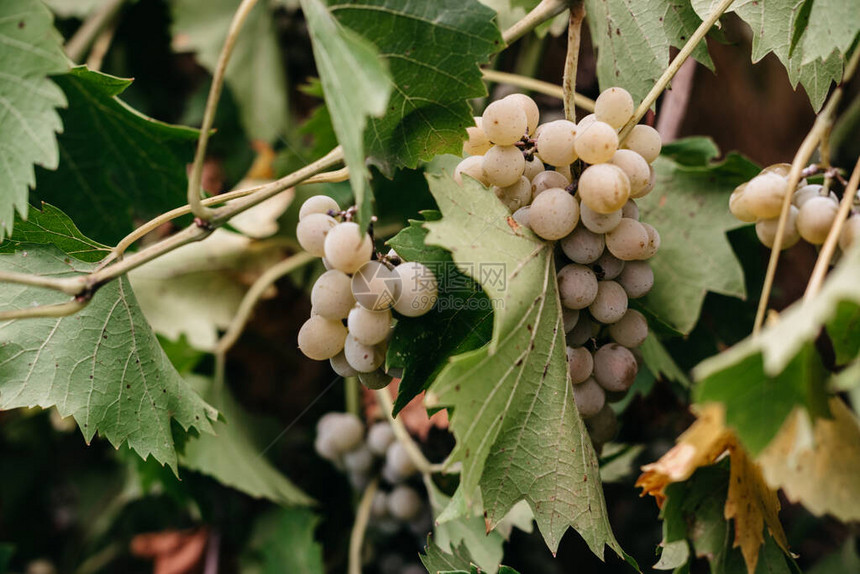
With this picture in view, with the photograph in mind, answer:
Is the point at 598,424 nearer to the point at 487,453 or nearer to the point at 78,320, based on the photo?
the point at 487,453

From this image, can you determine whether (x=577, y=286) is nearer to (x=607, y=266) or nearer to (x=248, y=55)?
(x=607, y=266)

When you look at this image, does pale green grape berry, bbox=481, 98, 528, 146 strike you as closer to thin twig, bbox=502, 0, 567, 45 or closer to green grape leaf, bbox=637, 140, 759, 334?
thin twig, bbox=502, 0, 567, 45

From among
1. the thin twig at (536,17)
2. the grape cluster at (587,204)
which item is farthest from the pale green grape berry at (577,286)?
the thin twig at (536,17)

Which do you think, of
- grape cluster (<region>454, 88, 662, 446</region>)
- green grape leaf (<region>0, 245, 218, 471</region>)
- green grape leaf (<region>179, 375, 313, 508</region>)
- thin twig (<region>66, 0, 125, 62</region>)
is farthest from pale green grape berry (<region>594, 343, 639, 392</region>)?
thin twig (<region>66, 0, 125, 62</region>)

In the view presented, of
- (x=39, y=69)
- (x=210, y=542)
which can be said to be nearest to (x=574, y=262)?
(x=39, y=69)

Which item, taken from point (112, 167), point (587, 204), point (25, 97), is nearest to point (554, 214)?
point (587, 204)

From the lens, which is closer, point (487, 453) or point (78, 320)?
point (487, 453)
